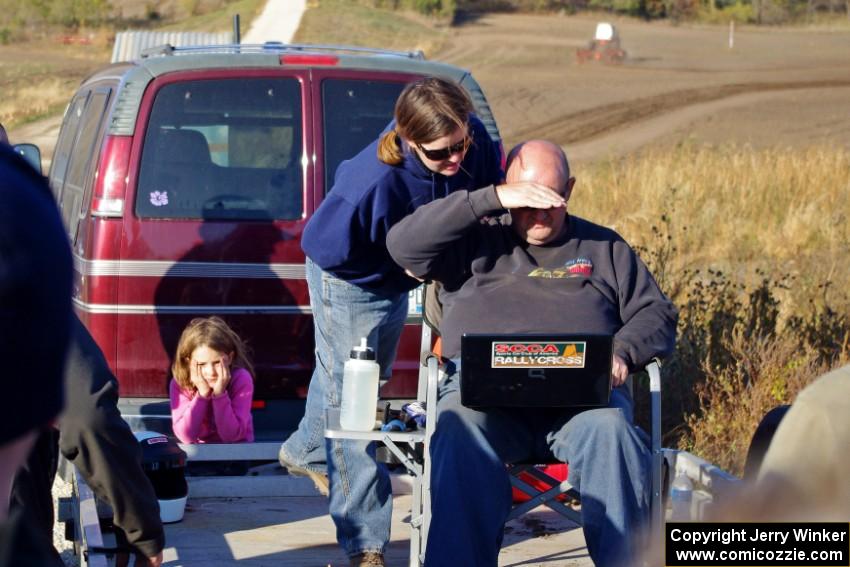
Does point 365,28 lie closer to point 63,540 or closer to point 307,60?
point 307,60

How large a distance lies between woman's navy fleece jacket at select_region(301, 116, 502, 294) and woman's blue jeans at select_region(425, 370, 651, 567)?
0.68 m

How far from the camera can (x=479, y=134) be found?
465 centimetres

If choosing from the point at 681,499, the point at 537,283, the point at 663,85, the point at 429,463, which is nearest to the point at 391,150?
the point at 537,283

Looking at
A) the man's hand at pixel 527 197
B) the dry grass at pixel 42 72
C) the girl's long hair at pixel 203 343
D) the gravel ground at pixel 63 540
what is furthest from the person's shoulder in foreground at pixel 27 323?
the dry grass at pixel 42 72

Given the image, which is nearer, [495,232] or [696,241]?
[495,232]

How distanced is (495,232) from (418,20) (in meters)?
53.8

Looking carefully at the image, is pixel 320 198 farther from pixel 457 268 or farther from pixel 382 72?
pixel 457 268

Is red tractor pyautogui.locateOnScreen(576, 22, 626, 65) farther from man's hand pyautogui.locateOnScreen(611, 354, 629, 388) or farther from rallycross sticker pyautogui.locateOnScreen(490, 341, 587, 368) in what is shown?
rallycross sticker pyautogui.locateOnScreen(490, 341, 587, 368)

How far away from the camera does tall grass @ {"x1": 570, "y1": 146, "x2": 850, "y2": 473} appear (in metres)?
6.48

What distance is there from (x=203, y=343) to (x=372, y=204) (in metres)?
1.42

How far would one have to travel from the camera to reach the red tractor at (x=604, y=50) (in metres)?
43.3

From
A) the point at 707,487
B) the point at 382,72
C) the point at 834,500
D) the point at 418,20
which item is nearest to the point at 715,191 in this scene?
the point at 382,72

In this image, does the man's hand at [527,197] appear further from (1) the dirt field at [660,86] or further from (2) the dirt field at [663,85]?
(2) the dirt field at [663,85]

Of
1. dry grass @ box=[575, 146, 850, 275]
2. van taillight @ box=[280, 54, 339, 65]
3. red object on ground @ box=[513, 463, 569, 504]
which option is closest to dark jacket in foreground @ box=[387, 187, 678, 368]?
red object on ground @ box=[513, 463, 569, 504]
